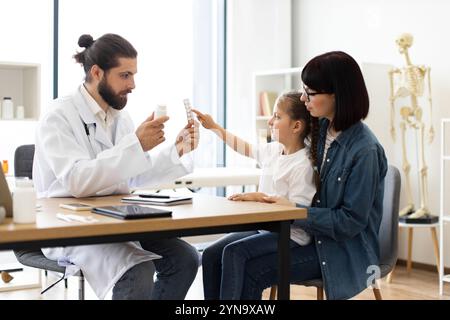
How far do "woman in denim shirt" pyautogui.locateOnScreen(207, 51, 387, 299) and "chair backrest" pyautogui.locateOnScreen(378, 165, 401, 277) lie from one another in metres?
0.32

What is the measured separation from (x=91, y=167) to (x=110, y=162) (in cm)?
6

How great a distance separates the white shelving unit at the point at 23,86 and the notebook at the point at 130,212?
8.96 feet

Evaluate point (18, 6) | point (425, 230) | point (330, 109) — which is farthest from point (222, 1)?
point (330, 109)

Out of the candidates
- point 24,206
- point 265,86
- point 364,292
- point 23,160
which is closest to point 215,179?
point 364,292

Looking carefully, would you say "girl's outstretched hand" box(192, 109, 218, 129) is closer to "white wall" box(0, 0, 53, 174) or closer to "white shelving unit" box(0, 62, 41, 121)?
"white shelving unit" box(0, 62, 41, 121)

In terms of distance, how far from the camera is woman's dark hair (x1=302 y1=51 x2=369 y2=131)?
7.31 feet

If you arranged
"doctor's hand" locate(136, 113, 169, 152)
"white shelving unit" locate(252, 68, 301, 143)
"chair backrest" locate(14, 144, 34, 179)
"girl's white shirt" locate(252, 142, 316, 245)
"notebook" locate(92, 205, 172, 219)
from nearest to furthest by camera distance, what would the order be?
"notebook" locate(92, 205, 172, 219), "doctor's hand" locate(136, 113, 169, 152), "girl's white shirt" locate(252, 142, 316, 245), "chair backrest" locate(14, 144, 34, 179), "white shelving unit" locate(252, 68, 301, 143)

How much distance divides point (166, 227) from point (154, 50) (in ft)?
11.8

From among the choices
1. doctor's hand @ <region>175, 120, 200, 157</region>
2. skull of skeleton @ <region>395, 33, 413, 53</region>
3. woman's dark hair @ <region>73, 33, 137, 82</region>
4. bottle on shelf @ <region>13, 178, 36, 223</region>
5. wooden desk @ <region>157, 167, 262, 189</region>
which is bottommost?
wooden desk @ <region>157, 167, 262, 189</region>

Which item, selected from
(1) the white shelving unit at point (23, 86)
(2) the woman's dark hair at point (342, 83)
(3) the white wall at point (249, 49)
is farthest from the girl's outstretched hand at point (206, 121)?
(3) the white wall at point (249, 49)

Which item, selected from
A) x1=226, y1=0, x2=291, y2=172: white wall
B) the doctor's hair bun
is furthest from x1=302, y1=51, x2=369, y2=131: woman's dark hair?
x1=226, y1=0, x2=291, y2=172: white wall

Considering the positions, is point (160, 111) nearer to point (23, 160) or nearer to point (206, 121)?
point (206, 121)

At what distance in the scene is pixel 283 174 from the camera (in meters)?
2.31

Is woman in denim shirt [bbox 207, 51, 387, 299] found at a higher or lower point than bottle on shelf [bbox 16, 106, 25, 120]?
lower
